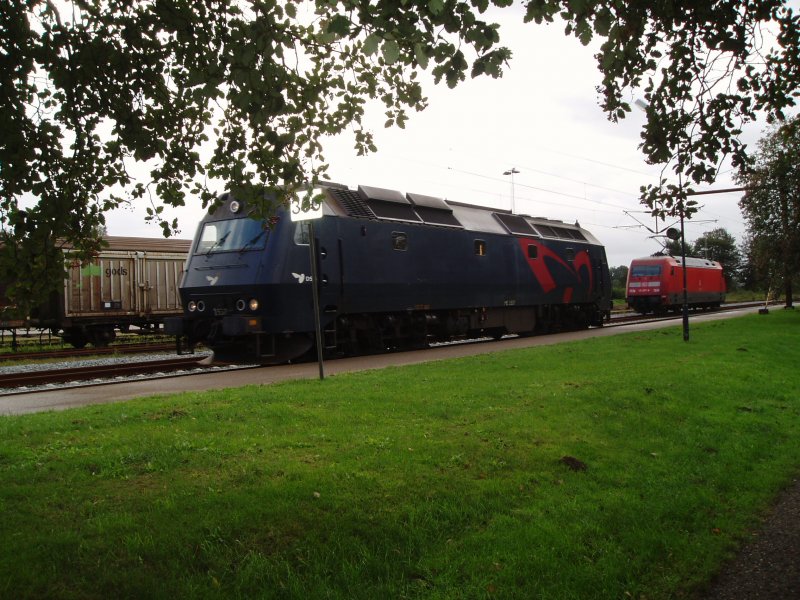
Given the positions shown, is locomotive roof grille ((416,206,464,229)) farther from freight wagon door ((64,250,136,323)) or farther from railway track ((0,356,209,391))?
freight wagon door ((64,250,136,323))

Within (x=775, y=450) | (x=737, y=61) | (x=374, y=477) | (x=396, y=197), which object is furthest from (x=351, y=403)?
(x=396, y=197)

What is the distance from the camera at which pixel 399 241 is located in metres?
17.4

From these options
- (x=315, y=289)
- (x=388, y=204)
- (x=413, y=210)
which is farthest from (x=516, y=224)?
(x=315, y=289)

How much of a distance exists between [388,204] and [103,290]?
1080 centimetres

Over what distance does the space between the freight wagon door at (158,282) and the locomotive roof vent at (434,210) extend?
375 inches

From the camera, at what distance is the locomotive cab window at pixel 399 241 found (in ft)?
56.7

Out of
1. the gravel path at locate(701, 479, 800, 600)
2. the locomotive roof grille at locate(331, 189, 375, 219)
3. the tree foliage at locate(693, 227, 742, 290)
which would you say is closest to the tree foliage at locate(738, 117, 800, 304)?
the locomotive roof grille at locate(331, 189, 375, 219)

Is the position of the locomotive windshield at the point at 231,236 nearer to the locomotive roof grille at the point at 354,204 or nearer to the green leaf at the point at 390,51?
the locomotive roof grille at the point at 354,204

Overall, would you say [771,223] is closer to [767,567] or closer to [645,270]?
[645,270]

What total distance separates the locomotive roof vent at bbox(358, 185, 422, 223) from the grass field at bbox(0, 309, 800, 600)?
8.76 metres

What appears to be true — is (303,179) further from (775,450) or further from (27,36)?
(775,450)

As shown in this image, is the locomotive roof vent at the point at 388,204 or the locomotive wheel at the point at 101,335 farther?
the locomotive wheel at the point at 101,335

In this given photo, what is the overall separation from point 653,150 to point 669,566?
3506 mm

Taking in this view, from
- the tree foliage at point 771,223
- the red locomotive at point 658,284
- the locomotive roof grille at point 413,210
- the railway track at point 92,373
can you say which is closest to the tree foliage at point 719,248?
the red locomotive at point 658,284
